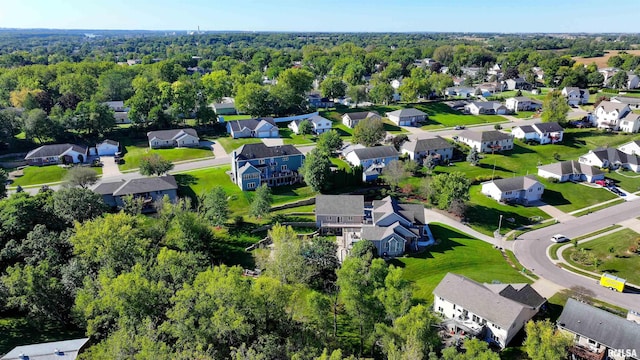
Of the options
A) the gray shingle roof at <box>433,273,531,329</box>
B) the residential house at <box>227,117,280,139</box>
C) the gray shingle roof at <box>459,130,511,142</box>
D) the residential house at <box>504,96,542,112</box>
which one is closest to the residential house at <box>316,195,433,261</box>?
the gray shingle roof at <box>433,273,531,329</box>

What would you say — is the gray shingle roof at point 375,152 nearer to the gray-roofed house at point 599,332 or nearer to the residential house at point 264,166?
the residential house at point 264,166

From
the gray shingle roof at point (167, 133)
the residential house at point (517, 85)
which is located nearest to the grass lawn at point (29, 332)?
the gray shingle roof at point (167, 133)

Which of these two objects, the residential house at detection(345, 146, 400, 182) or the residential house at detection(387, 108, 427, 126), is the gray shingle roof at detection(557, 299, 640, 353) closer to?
the residential house at detection(345, 146, 400, 182)

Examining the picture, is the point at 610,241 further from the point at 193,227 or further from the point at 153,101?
the point at 153,101

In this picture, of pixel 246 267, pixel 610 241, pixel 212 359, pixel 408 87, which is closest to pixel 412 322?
pixel 212 359

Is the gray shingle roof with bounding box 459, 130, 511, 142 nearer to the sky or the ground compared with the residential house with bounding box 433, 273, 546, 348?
nearer to the sky
